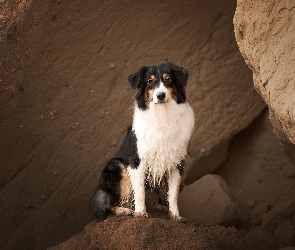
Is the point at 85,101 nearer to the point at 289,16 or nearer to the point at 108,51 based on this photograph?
the point at 108,51

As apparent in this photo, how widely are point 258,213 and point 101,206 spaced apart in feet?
8.25

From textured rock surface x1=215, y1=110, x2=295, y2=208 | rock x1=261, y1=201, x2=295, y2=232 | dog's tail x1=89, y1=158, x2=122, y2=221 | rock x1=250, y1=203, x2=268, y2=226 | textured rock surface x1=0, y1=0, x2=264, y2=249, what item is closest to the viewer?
dog's tail x1=89, y1=158, x2=122, y2=221

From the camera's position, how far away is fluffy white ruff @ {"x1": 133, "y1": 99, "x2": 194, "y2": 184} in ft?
20.3

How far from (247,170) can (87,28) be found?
3294 mm

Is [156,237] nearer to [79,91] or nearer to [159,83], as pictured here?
[159,83]

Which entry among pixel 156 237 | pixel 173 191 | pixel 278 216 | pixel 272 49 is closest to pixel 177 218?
pixel 173 191

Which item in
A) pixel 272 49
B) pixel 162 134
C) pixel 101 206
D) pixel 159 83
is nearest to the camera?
pixel 272 49

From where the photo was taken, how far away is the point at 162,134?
20.5 feet

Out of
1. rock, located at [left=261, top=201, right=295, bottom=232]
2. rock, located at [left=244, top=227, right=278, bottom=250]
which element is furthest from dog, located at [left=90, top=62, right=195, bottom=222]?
rock, located at [left=261, top=201, right=295, bottom=232]

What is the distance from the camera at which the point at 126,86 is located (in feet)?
25.4

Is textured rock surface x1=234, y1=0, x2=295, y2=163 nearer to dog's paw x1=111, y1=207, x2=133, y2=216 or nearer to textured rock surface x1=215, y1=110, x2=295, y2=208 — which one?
dog's paw x1=111, y1=207, x2=133, y2=216

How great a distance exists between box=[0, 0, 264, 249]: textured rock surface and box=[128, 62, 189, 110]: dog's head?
4.50 ft

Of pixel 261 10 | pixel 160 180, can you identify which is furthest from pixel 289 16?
pixel 160 180

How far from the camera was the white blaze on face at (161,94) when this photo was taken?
589 centimetres
